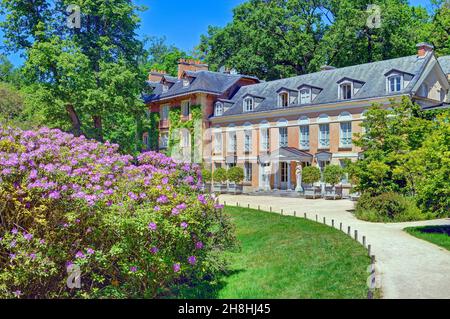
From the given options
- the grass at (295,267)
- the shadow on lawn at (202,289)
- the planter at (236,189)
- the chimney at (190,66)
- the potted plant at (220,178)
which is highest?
the chimney at (190,66)

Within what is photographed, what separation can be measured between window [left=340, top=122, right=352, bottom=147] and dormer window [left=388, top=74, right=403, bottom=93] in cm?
366

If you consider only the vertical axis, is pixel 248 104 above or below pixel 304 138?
above

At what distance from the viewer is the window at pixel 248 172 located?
4050 cm

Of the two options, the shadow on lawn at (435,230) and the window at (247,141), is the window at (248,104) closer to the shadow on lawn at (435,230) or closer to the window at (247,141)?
the window at (247,141)

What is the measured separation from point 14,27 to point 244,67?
23.3 metres

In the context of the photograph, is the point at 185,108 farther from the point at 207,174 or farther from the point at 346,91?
the point at 346,91

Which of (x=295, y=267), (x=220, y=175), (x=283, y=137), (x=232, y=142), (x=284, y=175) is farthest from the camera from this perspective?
(x=232, y=142)

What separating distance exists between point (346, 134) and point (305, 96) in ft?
16.4

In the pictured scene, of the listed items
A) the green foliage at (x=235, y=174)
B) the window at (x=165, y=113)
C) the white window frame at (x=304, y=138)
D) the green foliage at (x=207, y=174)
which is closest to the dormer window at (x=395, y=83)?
the white window frame at (x=304, y=138)

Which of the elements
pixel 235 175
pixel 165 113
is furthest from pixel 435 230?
pixel 165 113

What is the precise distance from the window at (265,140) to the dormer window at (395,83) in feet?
35.8

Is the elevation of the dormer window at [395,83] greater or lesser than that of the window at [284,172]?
greater

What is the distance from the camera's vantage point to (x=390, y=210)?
20.1 meters

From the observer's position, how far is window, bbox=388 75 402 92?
103ft
